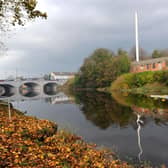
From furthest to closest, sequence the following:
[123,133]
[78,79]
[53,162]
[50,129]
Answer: [78,79] < [123,133] < [50,129] < [53,162]

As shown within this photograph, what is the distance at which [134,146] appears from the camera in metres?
11.2

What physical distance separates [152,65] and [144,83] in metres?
11.5

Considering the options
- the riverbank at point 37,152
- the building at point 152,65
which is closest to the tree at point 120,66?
the building at point 152,65

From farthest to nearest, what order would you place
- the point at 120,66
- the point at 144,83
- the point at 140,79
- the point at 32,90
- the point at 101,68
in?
1. the point at 32,90
2. the point at 101,68
3. the point at 120,66
4. the point at 140,79
5. the point at 144,83

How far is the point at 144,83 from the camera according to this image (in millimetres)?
54938

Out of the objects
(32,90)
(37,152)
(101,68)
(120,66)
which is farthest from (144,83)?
(32,90)

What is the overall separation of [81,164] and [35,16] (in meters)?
12.1

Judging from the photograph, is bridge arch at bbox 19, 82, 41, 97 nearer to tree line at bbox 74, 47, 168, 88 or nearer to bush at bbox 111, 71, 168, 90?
tree line at bbox 74, 47, 168, 88

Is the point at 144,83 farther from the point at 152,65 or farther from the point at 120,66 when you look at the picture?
the point at 120,66

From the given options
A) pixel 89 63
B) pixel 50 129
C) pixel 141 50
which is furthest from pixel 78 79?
pixel 50 129

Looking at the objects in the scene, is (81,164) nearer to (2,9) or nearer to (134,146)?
(134,146)

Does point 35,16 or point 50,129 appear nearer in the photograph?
point 50,129

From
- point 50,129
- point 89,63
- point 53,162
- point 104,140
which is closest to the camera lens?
point 53,162

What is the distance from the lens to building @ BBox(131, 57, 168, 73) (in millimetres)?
59441
